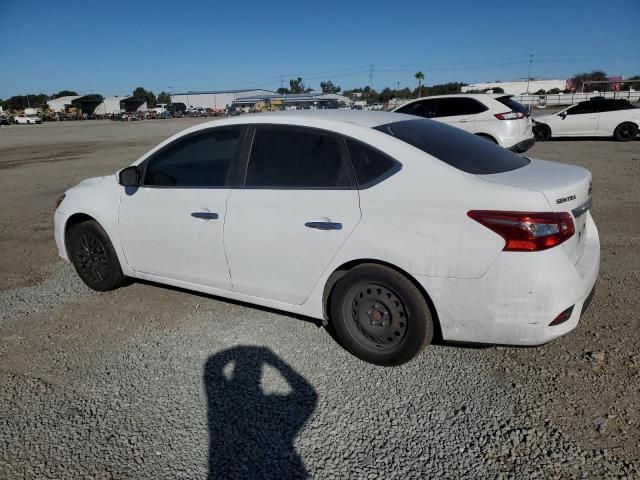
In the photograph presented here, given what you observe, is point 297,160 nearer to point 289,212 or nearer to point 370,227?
point 289,212

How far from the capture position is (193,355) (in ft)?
11.6

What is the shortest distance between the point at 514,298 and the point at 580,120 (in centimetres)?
1627

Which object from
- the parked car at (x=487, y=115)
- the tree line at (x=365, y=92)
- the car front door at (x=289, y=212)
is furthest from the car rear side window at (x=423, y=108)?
the tree line at (x=365, y=92)

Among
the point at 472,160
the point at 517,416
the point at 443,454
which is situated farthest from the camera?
the point at 472,160

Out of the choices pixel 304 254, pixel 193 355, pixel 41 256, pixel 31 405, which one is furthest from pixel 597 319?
pixel 41 256

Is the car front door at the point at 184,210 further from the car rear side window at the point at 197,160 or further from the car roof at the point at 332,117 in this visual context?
the car roof at the point at 332,117

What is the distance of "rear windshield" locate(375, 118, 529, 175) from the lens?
3131mm

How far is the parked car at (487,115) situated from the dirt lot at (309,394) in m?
7.05

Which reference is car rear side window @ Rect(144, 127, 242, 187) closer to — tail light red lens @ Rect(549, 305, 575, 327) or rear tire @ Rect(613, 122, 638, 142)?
tail light red lens @ Rect(549, 305, 575, 327)

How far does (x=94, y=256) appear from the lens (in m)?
4.59

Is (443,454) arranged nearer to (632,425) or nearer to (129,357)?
(632,425)

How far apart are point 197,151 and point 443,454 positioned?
2.84 metres

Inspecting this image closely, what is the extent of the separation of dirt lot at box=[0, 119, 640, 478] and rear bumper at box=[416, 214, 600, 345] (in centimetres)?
42

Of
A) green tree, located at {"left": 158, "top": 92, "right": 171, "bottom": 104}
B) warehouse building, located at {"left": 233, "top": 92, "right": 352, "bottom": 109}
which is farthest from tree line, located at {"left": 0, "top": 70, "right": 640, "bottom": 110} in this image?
warehouse building, located at {"left": 233, "top": 92, "right": 352, "bottom": 109}
